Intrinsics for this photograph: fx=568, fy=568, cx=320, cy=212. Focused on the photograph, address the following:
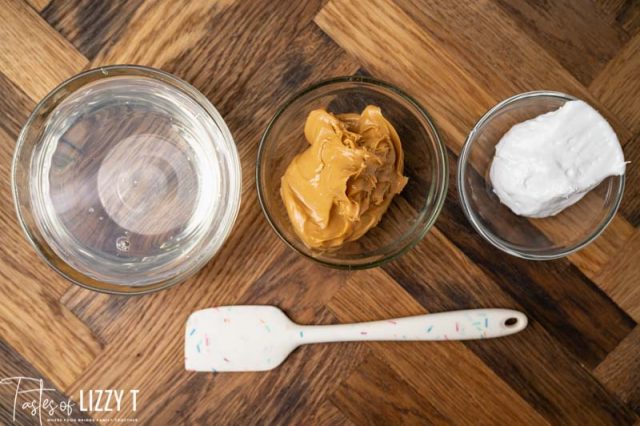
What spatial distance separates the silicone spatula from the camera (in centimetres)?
90

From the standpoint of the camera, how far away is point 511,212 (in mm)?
893

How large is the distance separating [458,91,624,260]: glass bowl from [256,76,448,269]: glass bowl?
60 millimetres

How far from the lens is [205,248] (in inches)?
34.7

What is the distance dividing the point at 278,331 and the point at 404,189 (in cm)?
30

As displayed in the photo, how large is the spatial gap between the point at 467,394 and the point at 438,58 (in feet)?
1.80

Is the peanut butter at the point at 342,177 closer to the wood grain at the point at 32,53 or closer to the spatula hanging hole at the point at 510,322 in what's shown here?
the spatula hanging hole at the point at 510,322

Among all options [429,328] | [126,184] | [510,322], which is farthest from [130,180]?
[510,322]

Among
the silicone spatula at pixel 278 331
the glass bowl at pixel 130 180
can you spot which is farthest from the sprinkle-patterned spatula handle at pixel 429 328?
the glass bowl at pixel 130 180

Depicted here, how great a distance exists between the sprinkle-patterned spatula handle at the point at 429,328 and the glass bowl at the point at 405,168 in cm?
12
